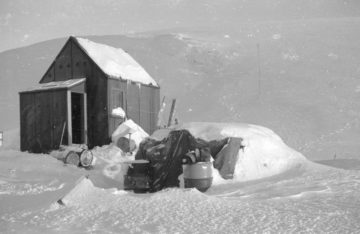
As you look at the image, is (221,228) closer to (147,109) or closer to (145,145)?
(145,145)

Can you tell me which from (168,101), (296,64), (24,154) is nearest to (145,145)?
(24,154)

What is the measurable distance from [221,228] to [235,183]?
466 cm

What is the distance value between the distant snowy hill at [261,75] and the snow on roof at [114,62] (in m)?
12.4

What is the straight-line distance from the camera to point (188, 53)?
5472 centimetres

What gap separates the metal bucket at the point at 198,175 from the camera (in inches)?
357

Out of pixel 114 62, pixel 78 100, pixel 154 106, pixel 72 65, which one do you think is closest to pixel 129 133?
pixel 78 100

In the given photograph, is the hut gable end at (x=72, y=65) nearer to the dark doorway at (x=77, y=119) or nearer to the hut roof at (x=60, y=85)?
the hut roof at (x=60, y=85)

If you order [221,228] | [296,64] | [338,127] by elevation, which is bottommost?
[338,127]

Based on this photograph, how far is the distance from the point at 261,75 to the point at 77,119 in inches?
1188

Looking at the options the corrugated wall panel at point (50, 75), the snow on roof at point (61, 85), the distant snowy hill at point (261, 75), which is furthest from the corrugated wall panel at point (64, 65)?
the distant snowy hill at point (261, 75)

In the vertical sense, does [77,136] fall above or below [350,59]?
below

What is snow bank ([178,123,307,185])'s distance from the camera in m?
10.6

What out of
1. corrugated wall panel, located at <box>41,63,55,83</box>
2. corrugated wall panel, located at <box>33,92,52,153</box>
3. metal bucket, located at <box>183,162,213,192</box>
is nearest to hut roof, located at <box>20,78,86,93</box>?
corrugated wall panel, located at <box>33,92,52,153</box>

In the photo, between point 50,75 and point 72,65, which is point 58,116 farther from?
point 50,75
